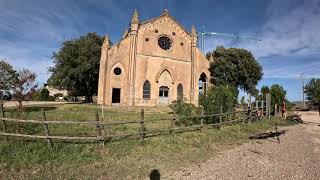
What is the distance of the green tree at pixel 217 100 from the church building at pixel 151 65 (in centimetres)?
1687

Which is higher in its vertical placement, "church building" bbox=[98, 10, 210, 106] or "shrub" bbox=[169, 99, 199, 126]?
"church building" bbox=[98, 10, 210, 106]

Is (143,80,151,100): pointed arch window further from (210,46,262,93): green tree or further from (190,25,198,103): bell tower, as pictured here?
(210,46,262,93): green tree

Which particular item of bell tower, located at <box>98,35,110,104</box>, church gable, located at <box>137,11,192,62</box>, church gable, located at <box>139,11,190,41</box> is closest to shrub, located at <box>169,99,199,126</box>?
bell tower, located at <box>98,35,110,104</box>

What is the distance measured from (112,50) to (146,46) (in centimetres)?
447

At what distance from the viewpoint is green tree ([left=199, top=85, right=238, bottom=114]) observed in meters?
17.6

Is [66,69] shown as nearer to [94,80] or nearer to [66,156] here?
[94,80]

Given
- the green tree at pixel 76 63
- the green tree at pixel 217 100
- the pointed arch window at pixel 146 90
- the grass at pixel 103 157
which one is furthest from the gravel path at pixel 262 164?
the green tree at pixel 76 63

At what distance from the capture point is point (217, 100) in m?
17.7

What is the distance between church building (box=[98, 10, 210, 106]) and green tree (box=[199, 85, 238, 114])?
1687 centimetres

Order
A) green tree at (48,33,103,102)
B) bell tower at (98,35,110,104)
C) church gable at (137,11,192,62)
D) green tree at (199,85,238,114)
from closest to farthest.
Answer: green tree at (199,85,238,114) → bell tower at (98,35,110,104) → church gable at (137,11,192,62) → green tree at (48,33,103,102)

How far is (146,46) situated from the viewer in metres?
35.3

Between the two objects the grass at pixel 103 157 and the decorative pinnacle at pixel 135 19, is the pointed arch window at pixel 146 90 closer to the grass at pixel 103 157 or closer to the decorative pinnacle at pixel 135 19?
the decorative pinnacle at pixel 135 19

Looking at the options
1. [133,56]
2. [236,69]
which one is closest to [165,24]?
[133,56]

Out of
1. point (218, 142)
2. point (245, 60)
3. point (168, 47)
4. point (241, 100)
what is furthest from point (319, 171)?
point (245, 60)
